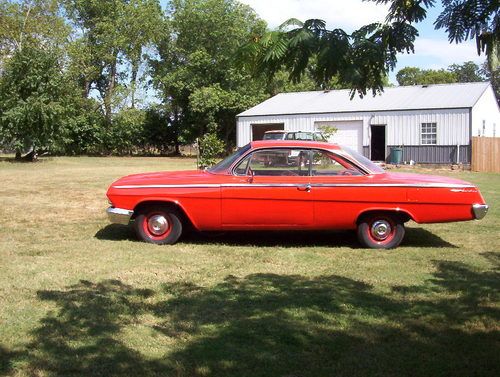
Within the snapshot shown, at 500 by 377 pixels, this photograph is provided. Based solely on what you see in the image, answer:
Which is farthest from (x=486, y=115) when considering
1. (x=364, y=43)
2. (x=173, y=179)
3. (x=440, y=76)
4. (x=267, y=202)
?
(x=440, y=76)

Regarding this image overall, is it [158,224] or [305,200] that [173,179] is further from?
[305,200]

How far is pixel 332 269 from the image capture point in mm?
6566

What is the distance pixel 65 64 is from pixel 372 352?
41.3 meters

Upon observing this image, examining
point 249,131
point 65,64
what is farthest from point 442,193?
point 65,64

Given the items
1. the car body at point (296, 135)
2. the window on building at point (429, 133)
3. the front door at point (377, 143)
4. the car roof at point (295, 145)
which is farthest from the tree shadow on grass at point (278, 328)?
the front door at point (377, 143)

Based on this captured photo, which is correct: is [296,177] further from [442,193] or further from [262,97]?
[262,97]

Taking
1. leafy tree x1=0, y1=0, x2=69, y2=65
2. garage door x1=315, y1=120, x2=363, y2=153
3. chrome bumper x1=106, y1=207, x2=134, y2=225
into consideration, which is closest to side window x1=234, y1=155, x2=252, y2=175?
chrome bumper x1=106, y1=207, x2=134, y2=225

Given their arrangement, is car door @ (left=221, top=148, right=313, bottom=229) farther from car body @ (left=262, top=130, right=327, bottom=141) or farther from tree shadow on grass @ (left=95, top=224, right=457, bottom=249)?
car body @ (left=262, top=130, right=327, bottom=141)

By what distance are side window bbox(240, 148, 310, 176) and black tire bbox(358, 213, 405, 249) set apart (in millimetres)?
1093

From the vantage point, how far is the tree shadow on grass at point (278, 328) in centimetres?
382

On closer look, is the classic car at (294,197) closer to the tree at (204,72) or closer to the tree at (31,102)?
the tree at (31,102)

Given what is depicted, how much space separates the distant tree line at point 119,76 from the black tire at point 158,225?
21.1 meters

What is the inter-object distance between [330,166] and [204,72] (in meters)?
35.3

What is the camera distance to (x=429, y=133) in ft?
90.7
